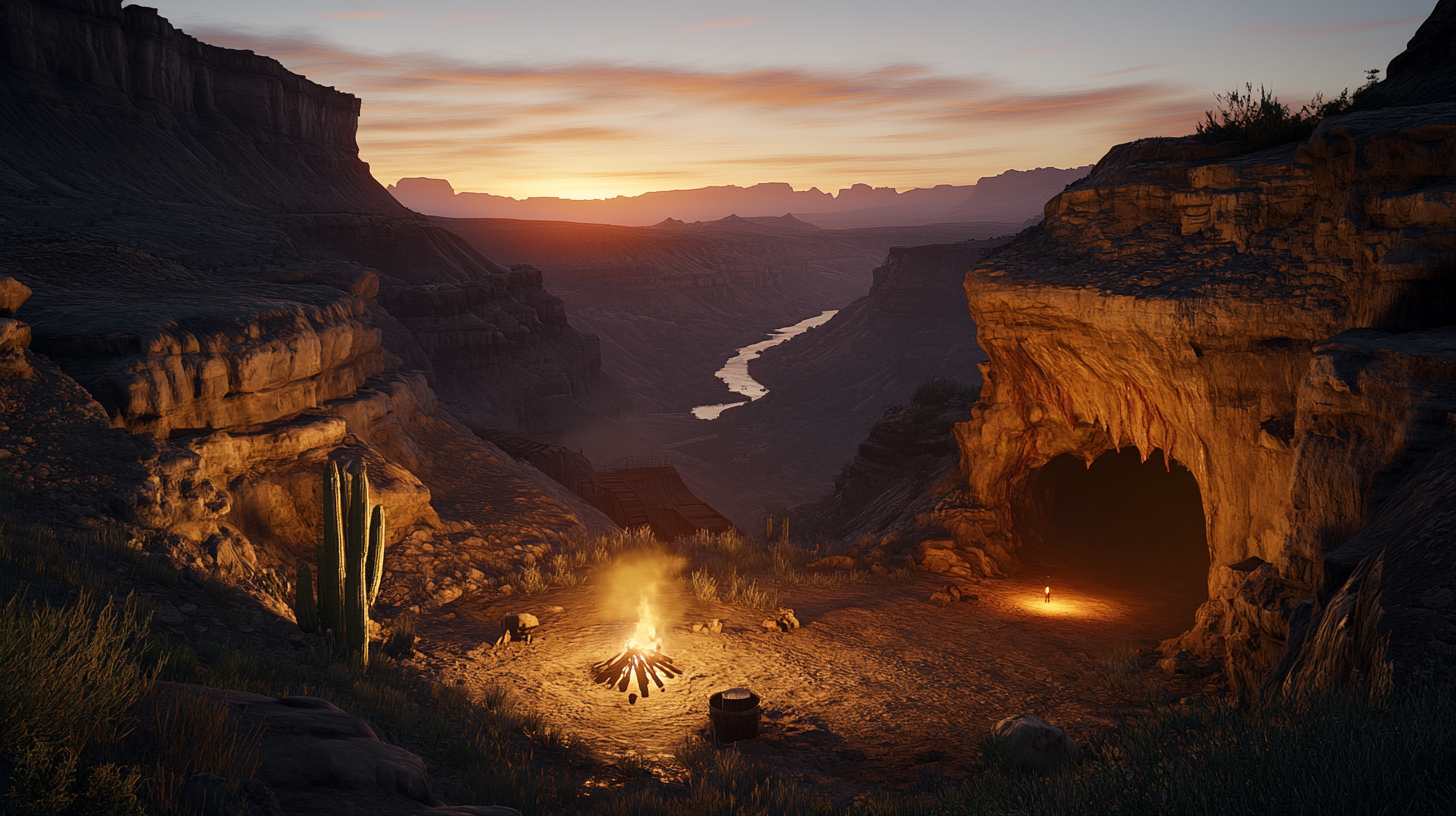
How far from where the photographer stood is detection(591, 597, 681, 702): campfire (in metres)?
11.1

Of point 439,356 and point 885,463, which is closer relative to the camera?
point 885,463

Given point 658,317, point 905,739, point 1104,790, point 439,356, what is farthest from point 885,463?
point 658,317

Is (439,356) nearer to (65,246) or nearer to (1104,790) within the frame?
(65,246)

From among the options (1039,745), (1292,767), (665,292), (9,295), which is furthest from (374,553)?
(665,292)

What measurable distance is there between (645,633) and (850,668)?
10.2 ft

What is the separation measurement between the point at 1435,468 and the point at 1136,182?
7.24 metres

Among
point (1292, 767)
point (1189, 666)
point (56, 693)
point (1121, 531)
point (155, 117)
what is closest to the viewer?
point (1292, 767)

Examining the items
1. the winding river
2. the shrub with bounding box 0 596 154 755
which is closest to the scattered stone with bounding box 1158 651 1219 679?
the shrub with bounding box 0 596 154 755

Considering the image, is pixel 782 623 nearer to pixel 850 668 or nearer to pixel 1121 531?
pixel 850 668

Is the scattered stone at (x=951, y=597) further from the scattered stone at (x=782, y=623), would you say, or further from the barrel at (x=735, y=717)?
the barrel at (x=735, y=717)

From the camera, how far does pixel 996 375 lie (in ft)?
55.7

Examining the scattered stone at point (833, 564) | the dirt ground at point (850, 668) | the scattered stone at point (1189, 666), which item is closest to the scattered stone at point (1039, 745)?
the dirt ground at point (850, 668)

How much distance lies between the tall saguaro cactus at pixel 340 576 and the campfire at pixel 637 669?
310 cm

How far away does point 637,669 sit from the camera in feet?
36.7
